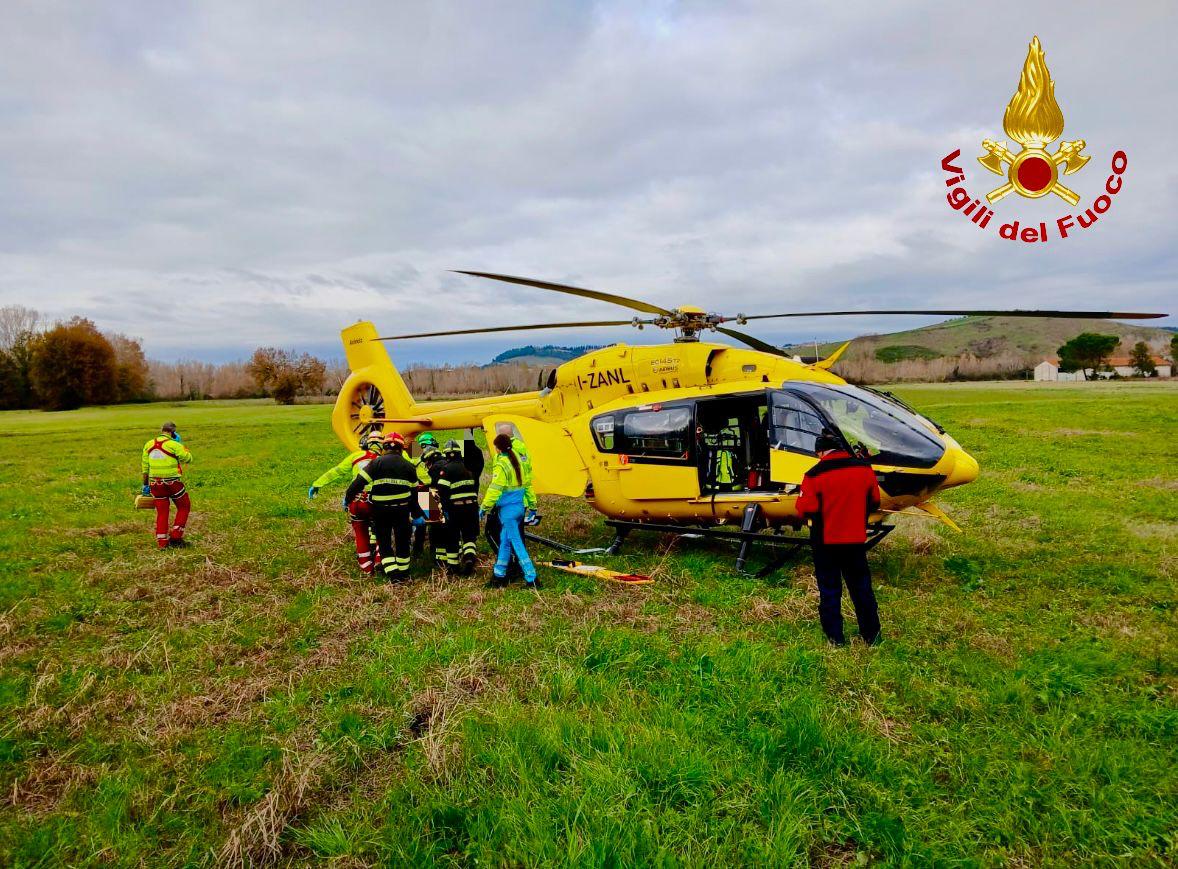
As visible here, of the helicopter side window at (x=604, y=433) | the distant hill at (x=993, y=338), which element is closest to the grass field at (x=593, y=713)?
the helicopter side window at (x=604, y=433)

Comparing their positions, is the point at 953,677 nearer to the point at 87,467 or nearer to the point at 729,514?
the point at 729,514

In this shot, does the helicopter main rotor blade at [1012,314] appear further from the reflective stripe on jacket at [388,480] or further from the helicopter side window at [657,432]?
the reflective stripe on jacket at [388,480]

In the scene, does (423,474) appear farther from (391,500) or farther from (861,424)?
(861,424)

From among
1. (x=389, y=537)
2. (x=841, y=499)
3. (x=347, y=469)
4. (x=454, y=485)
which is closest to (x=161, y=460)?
(x=347, y=469)

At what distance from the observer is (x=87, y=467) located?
68.4 feet

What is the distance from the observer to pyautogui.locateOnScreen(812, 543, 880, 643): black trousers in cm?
592

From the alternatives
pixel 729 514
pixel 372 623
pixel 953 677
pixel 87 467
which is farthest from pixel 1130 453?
pixel 87 467

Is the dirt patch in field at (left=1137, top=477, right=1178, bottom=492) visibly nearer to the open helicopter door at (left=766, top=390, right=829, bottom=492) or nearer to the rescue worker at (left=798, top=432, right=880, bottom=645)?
the open helicopter door at (left=766, top=390, right=829, bottom=492)

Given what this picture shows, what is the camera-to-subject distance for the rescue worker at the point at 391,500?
8.14 m

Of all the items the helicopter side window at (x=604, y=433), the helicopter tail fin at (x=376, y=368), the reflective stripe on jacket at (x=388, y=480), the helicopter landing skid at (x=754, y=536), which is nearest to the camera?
the helicopter landing skid at (x=754, y=536)

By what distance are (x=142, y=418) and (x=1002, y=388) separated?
219 feet

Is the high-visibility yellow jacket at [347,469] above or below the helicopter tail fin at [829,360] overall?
below

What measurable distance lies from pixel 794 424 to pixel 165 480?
9.81 m

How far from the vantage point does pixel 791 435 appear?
8.06 meters
